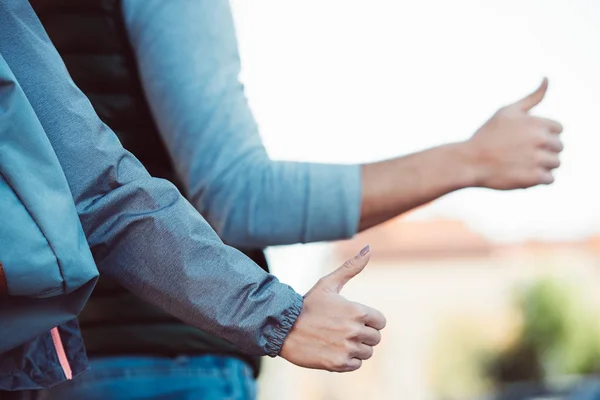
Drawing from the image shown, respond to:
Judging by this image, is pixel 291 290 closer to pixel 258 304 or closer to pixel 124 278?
pixel 258 304

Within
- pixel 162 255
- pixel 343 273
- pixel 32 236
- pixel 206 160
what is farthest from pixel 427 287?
pixel 32 236

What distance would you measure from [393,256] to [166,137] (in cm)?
3897

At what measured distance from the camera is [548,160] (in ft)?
5.95

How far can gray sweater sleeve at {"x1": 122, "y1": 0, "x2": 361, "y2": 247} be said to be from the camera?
1.83 m

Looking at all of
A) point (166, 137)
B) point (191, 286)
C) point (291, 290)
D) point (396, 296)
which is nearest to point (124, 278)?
point (191, 286)

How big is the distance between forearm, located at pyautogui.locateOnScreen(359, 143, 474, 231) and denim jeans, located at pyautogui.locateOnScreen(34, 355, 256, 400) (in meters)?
0.40

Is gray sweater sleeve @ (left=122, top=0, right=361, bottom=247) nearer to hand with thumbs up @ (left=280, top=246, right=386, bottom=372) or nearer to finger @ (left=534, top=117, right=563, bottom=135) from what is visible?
finger @ (left=534, top=117, right=563, bottom=135)

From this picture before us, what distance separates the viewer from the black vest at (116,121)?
1.77 metres

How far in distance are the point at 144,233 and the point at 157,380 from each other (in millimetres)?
520

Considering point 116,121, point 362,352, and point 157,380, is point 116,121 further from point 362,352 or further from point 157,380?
point 362,352

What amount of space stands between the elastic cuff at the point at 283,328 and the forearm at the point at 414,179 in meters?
0.60

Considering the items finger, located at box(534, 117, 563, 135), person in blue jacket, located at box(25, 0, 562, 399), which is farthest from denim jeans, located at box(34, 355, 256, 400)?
finger, located at box(534, 117, 563, 135)

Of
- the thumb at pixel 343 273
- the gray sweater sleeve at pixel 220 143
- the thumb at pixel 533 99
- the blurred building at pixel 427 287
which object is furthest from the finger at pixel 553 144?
the blurred building at pixel 427 287

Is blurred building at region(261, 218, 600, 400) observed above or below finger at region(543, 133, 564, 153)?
below
